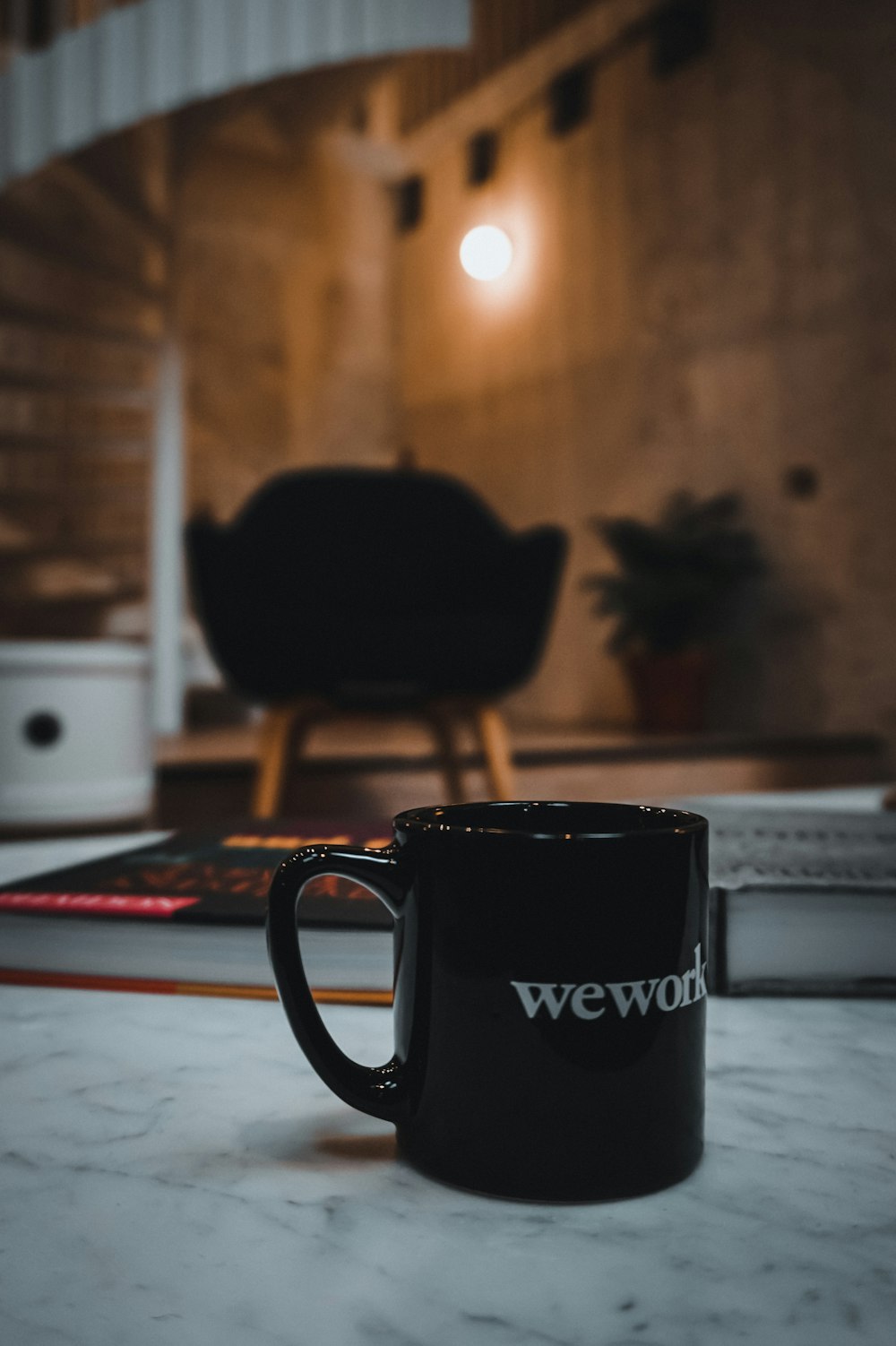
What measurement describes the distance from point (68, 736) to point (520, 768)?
158cm

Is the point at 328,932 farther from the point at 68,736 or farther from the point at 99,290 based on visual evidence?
the point at 99,290

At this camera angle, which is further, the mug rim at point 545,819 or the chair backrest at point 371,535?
the chair backrest at point 371,535

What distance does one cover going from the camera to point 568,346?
441 cm

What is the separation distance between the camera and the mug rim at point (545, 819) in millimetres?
258

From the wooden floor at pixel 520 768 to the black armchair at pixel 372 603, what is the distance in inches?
7.0

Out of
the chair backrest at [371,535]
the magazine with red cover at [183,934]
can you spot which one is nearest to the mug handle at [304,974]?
the magazine with red cover at [183,934]

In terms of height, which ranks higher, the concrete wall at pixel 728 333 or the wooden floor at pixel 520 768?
the concrete wall at pixel 728 333

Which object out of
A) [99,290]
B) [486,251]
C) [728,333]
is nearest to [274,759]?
[99,290]

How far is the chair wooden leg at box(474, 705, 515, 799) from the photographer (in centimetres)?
199

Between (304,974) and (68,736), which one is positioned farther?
(68,736)

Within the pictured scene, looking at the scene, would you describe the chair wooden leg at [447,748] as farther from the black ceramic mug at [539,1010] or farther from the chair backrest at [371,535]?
the black ceramic mug at [539,1010]

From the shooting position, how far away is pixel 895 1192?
26 cm

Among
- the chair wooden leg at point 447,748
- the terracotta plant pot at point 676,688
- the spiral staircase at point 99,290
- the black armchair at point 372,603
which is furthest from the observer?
the terracotta plant pot at point 676,688

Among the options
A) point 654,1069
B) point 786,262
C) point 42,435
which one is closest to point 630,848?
point 654,1069
